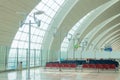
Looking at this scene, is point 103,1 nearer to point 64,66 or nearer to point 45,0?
point 45,0

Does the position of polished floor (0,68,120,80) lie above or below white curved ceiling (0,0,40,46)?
below

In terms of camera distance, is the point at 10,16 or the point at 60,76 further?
the point at 10,16

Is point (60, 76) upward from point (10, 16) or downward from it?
downward

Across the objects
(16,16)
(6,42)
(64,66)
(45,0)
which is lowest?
(64,66)

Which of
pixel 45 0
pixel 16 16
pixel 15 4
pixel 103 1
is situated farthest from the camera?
pixel 103 1

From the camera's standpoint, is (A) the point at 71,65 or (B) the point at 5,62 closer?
(B) the point at 5,62

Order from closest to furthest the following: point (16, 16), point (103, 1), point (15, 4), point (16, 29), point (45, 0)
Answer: point (15, 4)
point (16, 16)
point (16, 29)
point (45, 0)
point (103, 1)

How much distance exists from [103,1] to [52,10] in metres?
8.93

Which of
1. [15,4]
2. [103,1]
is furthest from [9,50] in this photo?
[103,1]

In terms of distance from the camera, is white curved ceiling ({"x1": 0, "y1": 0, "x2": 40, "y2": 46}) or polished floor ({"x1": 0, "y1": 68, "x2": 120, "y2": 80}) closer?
polished floor ({"x1": 0, "y1": 68, "x2": 120, "y2": 80})

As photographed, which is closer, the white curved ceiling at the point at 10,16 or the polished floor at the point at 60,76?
the polished floor at the point at 60,76

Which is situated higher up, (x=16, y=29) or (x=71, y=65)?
(x=16, y=29)

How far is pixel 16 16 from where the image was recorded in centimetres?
3825

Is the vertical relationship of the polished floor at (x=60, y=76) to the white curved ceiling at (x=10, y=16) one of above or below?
below
